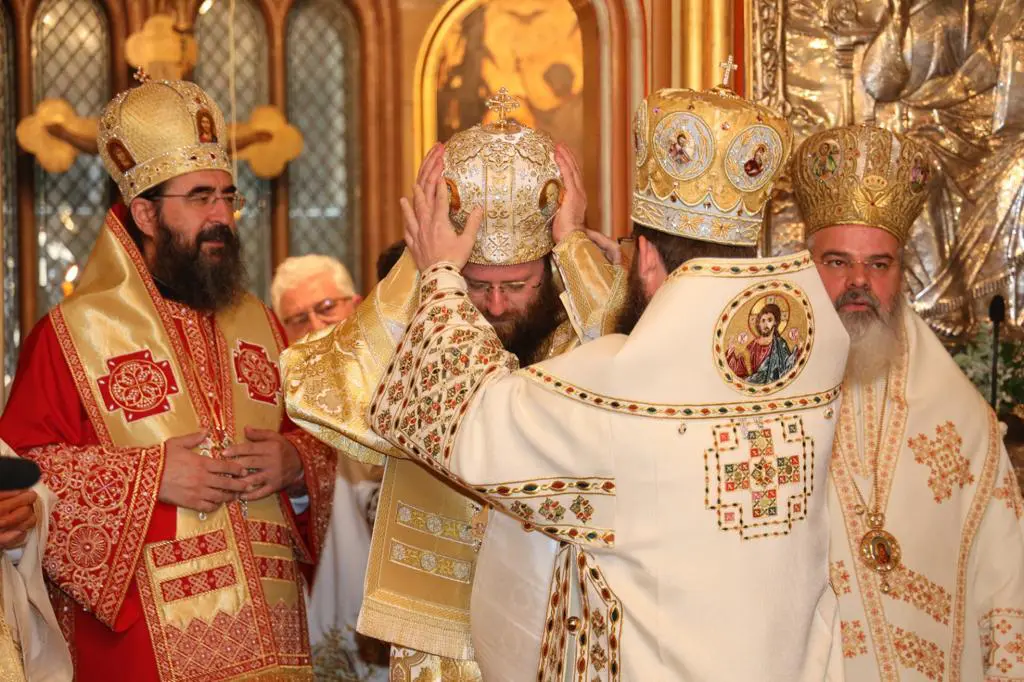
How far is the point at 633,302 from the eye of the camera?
3275 millimetres

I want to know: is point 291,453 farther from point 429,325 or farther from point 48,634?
point 429,325

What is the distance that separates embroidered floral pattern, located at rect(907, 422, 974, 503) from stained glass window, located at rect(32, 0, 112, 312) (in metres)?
4.31

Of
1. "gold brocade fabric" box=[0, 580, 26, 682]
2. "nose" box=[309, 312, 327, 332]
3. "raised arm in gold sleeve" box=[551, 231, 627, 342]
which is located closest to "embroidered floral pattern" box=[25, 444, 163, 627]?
"gold brocade fabric" box=[0, 580, 26, 682]

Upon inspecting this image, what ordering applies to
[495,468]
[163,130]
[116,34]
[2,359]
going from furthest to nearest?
1. [116,34]
2. [2,359]
3. [163,130]
4. [495,468]

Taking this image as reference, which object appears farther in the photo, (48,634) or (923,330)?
(923,330)

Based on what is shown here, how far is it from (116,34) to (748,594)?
503 cm

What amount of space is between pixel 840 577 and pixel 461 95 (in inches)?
143

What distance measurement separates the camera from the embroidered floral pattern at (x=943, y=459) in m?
4.22

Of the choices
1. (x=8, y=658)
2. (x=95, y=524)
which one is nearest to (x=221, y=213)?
(x=95, y=524)

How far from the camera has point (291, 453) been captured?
4.44m

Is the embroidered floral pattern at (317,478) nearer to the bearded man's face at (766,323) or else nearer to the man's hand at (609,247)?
the man's hand at (609,247)

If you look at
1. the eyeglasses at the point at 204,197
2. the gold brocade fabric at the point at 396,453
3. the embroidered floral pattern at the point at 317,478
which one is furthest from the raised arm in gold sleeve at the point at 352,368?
the eyeglasses at the point at 204,197

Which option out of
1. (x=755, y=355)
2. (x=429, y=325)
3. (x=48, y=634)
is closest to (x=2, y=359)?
(x=48, y=634)

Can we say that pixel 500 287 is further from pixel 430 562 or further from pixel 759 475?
pixel 759 475
